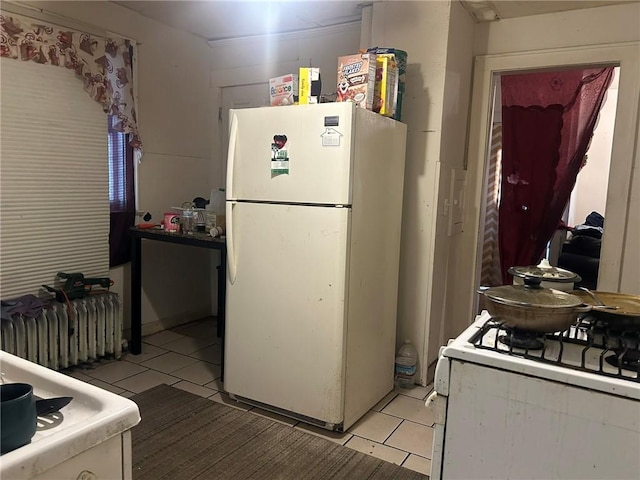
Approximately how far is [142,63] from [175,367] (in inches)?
84.9

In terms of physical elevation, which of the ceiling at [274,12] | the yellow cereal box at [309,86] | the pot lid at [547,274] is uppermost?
the ceiling at [274,12]

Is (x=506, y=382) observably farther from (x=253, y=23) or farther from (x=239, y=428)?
(x=253, y=23)

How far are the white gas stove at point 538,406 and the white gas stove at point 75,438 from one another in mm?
803

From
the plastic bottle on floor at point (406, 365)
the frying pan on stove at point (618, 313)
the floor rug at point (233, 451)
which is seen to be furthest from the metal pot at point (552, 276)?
the plastic bottle on floor at point (406, 365)

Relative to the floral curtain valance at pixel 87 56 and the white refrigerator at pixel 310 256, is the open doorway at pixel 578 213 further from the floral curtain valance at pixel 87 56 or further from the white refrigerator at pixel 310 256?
the floral curtain valance at pixel 87 56

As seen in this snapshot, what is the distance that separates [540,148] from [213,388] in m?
3.23

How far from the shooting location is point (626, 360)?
3.93 ft

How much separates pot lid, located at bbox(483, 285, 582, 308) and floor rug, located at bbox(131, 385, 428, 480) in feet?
3.76

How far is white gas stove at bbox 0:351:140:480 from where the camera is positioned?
0.76 metres

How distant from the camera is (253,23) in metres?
3.59

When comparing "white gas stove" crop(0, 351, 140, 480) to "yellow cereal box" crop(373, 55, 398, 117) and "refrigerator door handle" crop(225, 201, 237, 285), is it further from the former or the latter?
"yellow cereal box" crop(373, 55, 398, 117)

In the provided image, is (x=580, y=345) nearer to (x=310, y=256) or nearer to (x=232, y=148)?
(x=310, y=256)

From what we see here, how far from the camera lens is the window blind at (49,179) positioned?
2.77m

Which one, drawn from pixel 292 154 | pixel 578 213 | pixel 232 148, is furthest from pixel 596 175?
pixel 232 148
